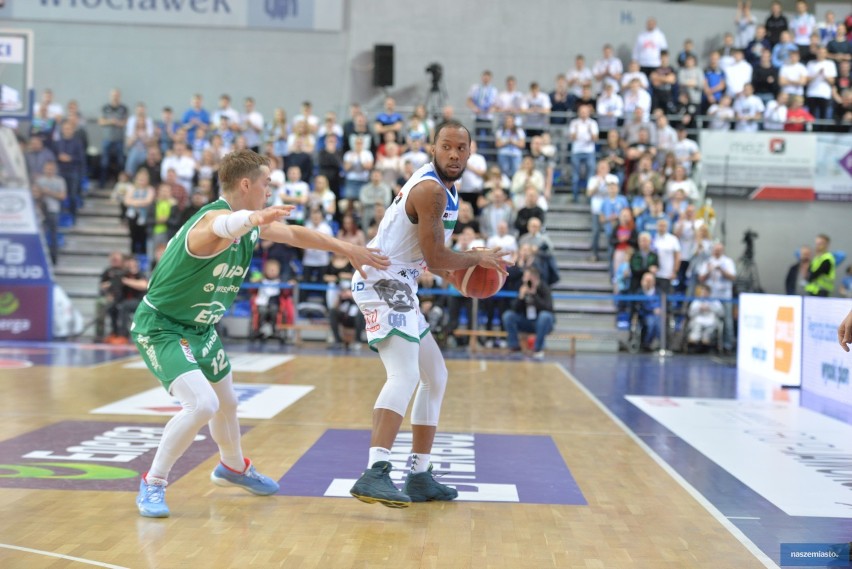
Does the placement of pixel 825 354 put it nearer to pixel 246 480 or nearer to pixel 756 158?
pixel 246 480

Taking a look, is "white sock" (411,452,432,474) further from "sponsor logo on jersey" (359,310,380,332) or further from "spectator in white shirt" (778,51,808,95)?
"spectator in white shirt" (778,51,808,95)

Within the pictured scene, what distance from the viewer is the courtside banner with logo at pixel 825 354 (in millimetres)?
10914

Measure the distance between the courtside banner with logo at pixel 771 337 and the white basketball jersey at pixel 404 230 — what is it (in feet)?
27.9

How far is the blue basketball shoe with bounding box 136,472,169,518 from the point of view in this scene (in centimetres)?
509

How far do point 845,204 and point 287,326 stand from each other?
13.3m

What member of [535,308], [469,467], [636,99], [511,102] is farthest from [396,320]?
[636,99]

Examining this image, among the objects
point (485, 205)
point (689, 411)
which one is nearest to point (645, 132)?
point (485, 205)

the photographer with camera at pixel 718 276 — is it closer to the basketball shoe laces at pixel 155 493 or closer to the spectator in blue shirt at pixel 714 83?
the spectator in blue shirt at pixel 714 83

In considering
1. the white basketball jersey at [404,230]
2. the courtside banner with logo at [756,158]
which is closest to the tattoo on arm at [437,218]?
the white basketball jersey at [404,230]

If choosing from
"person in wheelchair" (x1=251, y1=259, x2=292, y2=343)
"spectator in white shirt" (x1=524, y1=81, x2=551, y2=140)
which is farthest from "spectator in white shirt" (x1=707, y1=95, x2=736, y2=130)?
"person in wheelchair" (x1=251, y1=259, x2=292, y2=343)

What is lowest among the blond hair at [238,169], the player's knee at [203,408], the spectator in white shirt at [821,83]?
the player's knee at [203,408]

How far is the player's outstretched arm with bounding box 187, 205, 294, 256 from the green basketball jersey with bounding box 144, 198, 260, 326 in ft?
0.26

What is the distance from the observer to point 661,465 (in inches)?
274

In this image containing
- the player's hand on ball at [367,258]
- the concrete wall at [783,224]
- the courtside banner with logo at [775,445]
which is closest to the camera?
the player's hand on ball at [367,258]
